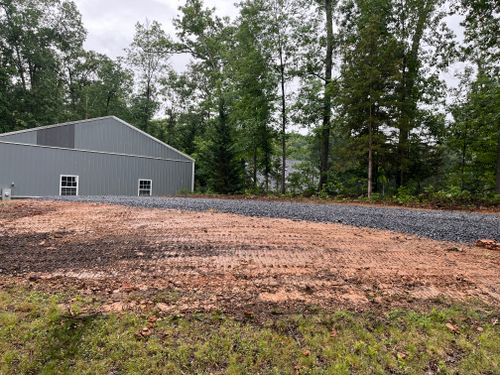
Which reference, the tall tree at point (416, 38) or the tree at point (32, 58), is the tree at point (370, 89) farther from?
the tree at point (32, 58)

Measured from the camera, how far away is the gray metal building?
13469 millimetres

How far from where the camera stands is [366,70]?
37.4ft

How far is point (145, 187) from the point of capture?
Result: 16.9 m

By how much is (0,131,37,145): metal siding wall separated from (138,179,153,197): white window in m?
4.98

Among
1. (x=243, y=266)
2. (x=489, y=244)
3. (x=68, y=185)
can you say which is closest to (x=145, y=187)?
(x=68, y=185)

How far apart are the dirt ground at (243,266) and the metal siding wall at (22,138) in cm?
1092

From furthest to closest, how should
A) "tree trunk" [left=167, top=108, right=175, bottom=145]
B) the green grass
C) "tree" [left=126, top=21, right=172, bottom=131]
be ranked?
"tree trunk" [left=167, top=108, right=175, bottom=145] < "tree" [left=126, top=21, right=172, bottom=131] < the green grass

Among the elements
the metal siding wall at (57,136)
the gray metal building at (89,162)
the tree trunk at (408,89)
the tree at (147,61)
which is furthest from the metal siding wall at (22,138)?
the tree trunk at (408,89)

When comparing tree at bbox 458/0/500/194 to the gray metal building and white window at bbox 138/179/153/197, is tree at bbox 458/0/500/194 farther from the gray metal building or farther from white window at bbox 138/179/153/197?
white window at bbox 138/179/153/197

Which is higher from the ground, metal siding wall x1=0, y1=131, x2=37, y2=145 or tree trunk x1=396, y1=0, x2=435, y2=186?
Answer: tree trunk x1=396, y1=0, x2=435, y2=186

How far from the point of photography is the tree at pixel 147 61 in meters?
25.1

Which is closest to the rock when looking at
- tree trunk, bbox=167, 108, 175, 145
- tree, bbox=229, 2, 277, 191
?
tree, bbox=229, 2, 277, 191

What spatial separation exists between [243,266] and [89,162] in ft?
46.9

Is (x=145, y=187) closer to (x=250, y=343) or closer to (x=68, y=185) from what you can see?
A: (x=68, y=185)
